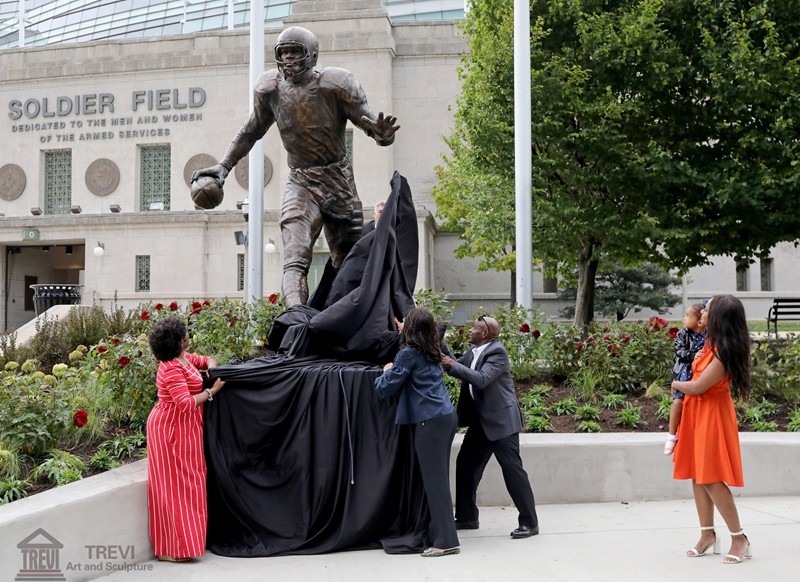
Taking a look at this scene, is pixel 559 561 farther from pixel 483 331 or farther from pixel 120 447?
pixel 120 447

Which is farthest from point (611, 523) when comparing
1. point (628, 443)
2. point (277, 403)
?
point (277, 403)

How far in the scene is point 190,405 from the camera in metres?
4.95

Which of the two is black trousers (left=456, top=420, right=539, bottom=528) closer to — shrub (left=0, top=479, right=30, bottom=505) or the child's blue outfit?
the child's blue outfit

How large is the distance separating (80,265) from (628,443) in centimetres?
3209

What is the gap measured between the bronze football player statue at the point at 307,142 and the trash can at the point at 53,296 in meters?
17.2

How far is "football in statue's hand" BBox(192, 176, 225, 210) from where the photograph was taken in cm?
698

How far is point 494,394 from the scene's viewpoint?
5371 mm

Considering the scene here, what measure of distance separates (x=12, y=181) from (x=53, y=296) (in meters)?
14.1

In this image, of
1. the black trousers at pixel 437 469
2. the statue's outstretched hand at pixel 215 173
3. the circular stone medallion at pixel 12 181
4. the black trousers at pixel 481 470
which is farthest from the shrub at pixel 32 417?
the circular stone medallion at pixel 12 181

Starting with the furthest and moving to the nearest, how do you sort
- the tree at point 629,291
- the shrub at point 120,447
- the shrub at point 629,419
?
the tree at point 629,291
the shrub at point 629,419
the shrub at point 120,447

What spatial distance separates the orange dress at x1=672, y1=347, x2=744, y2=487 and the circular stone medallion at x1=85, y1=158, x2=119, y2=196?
31.8 meters

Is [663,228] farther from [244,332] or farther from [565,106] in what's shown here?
[244,332]

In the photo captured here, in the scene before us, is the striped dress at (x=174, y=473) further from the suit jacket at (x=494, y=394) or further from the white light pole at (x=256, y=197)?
the white light pole at (x=256, y=197)

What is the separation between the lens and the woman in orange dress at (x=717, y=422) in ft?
15.5
